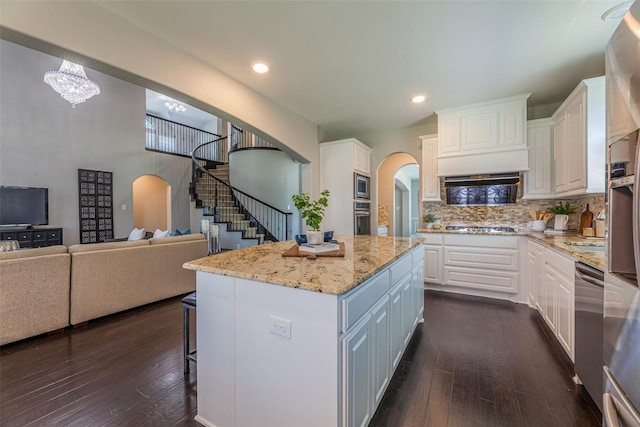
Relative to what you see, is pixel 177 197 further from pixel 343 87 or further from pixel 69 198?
pixel 343 87

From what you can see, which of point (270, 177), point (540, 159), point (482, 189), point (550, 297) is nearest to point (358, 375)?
point (550, 297)

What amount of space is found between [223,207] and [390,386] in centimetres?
591

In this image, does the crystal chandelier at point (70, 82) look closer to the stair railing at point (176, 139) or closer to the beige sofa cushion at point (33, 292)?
the stair railing at point (176, 139)

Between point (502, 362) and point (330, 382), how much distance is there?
1.84 meters

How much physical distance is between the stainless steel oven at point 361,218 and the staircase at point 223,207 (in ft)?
7.64

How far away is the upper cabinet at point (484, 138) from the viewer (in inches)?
142

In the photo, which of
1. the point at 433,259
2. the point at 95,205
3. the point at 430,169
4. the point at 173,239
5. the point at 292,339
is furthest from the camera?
the point at 95,205

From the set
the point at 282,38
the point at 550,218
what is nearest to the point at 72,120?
the point at 282,38

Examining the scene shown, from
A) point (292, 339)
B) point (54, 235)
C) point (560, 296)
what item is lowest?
point (560, 296)

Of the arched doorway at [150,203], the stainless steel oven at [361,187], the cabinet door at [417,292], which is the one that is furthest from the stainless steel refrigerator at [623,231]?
the arched doorway at [150,203]

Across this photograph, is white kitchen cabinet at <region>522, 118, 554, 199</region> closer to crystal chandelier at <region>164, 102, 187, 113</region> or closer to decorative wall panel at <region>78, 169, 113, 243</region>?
decorative wall panel at <region>78, 169, 113, 243</region>

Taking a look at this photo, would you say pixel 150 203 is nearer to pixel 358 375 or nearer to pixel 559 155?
pixel 358 375

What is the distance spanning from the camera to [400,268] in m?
2.01

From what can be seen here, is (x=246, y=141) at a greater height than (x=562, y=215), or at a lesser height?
greater
